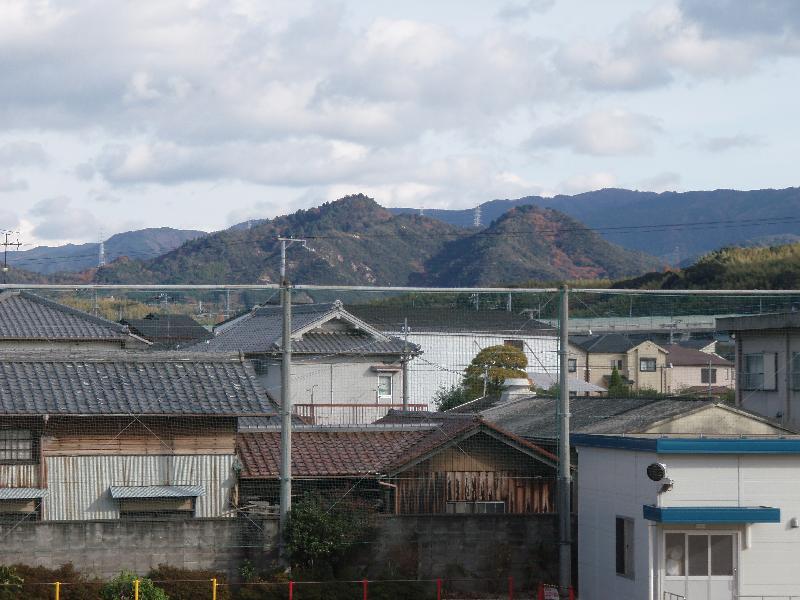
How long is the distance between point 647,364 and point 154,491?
4480cm

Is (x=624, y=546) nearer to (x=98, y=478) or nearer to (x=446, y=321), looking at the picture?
(x=98, y=478)

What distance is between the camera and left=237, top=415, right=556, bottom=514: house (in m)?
21.9

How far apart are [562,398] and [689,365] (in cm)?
4210

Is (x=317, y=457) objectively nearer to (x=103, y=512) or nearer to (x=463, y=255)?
(x=103, y=512)

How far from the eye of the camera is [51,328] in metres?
36.2

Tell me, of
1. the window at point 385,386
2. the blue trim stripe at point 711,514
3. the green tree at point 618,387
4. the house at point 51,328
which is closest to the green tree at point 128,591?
the blue trim stripe at point 711,514

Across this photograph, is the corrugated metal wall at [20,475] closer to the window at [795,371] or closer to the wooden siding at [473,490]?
the wooden siding at [473,490]

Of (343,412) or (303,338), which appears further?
(303,338)

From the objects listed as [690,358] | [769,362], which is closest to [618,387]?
[690,358]

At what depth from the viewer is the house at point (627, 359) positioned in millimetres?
60000

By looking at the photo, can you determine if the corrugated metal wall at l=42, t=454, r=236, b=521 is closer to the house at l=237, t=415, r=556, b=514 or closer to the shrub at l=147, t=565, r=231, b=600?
the house at l=237, t=415, r=556, b=514

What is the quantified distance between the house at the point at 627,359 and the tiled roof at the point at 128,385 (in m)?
38.0

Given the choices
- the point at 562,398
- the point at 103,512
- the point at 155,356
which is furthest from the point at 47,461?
the point at 562,398

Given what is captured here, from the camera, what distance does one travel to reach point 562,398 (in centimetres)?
2083
